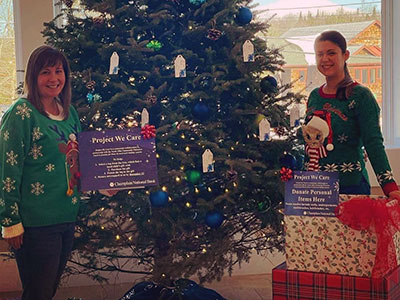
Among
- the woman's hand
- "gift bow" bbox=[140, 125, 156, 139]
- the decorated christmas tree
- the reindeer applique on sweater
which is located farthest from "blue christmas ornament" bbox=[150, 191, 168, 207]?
the woman's hand

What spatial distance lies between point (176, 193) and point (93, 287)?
146 cm

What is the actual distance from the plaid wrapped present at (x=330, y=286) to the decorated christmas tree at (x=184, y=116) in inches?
20.8

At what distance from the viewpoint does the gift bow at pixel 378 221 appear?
244 centimetres

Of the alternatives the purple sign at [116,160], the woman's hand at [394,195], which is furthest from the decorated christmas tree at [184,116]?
the woman's hand at [394,195]

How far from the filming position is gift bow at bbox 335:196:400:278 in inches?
96.0

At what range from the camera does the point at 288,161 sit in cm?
314

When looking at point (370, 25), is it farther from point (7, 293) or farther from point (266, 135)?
point (7, 293)

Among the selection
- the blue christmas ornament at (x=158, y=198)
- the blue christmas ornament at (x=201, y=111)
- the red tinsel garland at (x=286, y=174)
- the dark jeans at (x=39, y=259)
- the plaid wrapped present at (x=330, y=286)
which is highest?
the blue christmas ornament at (x=201, y=111)

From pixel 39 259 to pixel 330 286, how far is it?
125 centimetres

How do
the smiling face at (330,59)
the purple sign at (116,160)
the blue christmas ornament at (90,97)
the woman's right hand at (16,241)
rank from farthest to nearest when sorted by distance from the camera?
the blue christmas ornament at (90,97) < the smiling face at (330,59) < the purple sign at (116,160) < the woman's right hand at (16,241)

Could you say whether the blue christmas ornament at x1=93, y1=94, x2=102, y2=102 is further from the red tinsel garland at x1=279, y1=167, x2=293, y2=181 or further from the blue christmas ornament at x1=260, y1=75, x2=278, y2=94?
the red tinsel garland at x1=279, y1=167, x2=293, y2=181

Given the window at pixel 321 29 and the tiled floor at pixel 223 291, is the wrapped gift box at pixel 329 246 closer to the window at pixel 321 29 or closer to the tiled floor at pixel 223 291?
the tiled floor at pixel 223 291

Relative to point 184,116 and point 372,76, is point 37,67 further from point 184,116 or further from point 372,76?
point 372,76

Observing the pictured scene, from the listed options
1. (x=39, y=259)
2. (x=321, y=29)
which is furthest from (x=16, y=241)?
(x=321, y=29)
